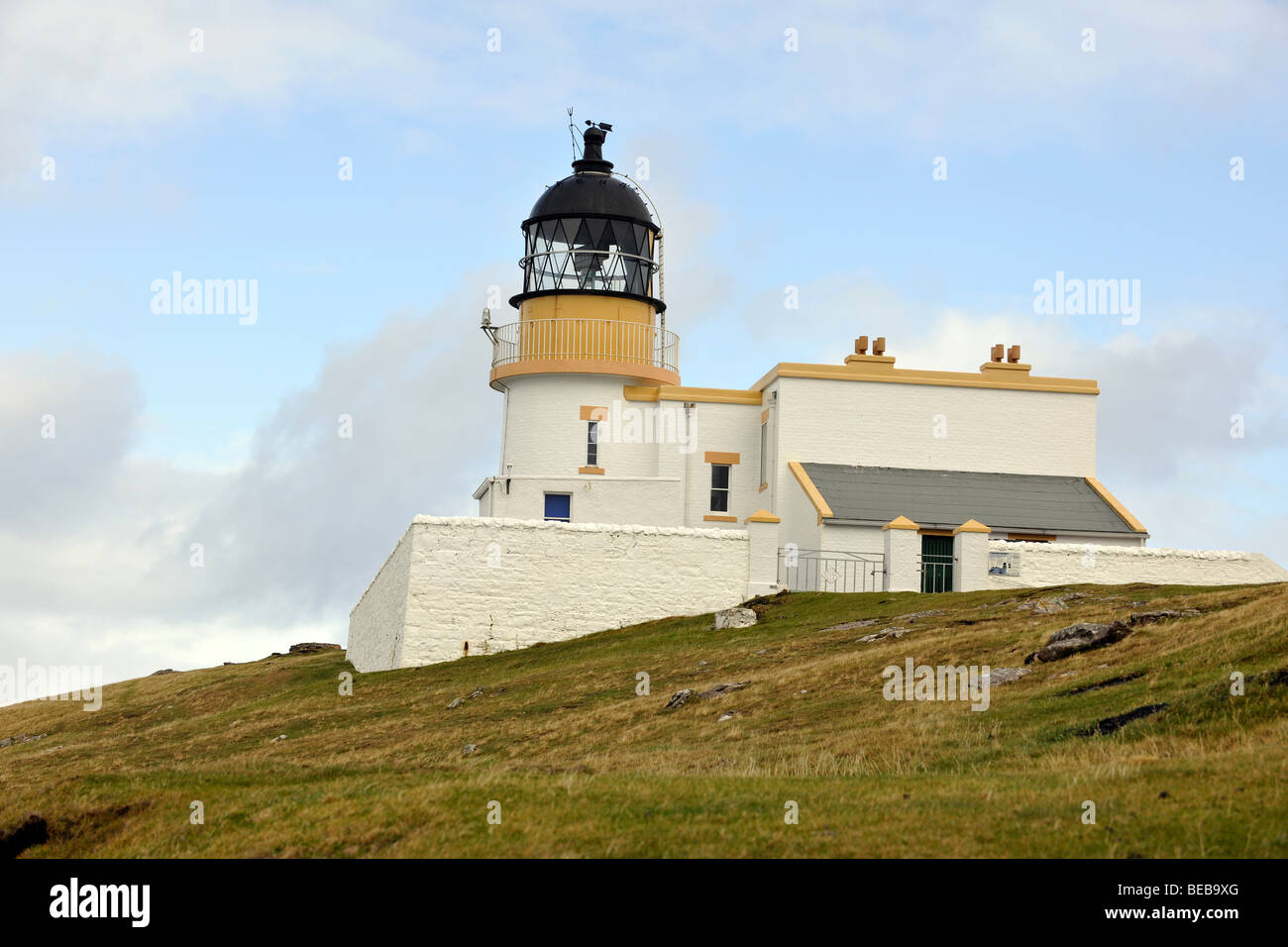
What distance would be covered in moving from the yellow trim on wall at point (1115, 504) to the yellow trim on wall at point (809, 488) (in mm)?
8504

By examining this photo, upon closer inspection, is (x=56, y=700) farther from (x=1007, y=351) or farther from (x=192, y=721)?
(x=1007, y=351)

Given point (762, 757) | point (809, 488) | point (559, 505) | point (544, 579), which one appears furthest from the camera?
point (559, 505)

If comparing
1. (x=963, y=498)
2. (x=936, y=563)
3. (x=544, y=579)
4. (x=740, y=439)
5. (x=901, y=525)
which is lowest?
(x=544, y=579)

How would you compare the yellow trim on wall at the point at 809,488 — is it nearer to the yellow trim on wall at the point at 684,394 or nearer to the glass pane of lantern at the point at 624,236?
the yellow trim on wall at the point at 684,394

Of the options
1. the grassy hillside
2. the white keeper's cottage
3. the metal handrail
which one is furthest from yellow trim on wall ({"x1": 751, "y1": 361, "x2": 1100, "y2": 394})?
the grassy hillside

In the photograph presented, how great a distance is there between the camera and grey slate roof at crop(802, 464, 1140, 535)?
39438 millimetres

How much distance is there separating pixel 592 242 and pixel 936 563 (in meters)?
14.4

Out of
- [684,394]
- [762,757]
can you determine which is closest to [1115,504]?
[684,394]

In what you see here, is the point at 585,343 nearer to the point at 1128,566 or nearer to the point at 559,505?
the point at 559,505

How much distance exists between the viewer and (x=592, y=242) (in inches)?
1750

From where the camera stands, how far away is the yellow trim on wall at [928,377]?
42781mm

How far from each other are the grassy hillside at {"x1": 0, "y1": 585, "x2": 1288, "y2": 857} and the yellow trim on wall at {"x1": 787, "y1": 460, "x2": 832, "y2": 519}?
6.19m

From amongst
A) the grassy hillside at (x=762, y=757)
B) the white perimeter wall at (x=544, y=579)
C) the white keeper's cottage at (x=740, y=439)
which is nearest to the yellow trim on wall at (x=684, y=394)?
the white keeper's cottage at (x=740, y=439)
